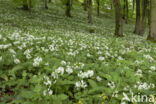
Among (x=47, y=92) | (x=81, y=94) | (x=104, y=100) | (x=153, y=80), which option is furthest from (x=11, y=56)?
(x=153, y=80)

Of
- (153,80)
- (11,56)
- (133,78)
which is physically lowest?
(153,80)

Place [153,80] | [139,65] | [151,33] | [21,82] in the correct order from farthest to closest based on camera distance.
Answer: [151,33]
[139,65]
[153,80]
[21,82]

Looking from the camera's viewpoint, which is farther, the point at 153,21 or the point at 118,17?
the point at 118,17

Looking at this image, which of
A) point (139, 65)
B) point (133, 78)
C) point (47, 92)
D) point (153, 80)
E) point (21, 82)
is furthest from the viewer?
point (139, 65)

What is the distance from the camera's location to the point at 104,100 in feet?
A: 8.61

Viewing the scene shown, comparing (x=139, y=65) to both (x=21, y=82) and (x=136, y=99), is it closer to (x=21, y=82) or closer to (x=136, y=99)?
(x=136, y=99)

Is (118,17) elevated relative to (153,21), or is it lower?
elevated

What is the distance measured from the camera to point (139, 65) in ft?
16.2

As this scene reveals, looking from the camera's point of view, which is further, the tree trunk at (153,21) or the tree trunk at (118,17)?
the tree trunk at (118,17)

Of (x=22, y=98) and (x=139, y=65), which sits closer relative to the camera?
(x=22, y=98)

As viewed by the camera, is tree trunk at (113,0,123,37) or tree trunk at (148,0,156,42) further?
tree trunk at (113,0,123,37)

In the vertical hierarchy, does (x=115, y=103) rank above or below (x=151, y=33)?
below

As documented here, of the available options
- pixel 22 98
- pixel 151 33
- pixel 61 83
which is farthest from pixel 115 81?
pixel 151 33

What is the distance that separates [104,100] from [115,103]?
0.21 metres
